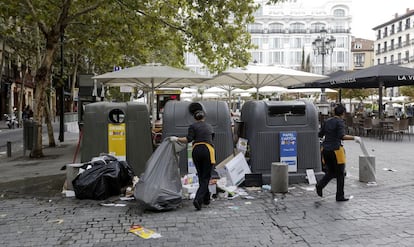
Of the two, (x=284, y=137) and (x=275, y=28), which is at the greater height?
(x=275, y=28)

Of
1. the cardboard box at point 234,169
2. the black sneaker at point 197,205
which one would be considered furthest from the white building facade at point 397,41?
the black sneaker at point 197,205

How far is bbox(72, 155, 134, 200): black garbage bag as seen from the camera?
6332 mm

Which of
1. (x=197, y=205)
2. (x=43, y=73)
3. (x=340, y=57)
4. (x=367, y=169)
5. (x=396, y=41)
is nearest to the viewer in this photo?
(x=197, y=205)

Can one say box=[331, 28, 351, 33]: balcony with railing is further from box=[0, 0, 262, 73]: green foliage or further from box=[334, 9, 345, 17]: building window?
box=[0, 0, 262, 73]: green foliage

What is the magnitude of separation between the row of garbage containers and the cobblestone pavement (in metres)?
0.65

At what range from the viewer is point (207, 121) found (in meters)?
7.31

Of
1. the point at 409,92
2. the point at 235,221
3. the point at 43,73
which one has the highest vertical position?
the point at 409,92

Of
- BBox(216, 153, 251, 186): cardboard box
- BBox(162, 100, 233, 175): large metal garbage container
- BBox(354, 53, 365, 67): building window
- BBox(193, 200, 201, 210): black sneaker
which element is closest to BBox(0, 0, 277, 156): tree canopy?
BBox(162, 100, 233, 175): large metal garbage container

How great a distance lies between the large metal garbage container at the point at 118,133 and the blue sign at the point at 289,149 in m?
2.45

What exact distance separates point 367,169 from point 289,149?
1488 mm

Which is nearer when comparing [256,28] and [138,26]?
[138,26]

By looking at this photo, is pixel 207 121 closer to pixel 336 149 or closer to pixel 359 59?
pixel 336 149

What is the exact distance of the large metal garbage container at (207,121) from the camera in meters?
7.20

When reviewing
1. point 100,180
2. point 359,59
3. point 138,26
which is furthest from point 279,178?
point 359,59
